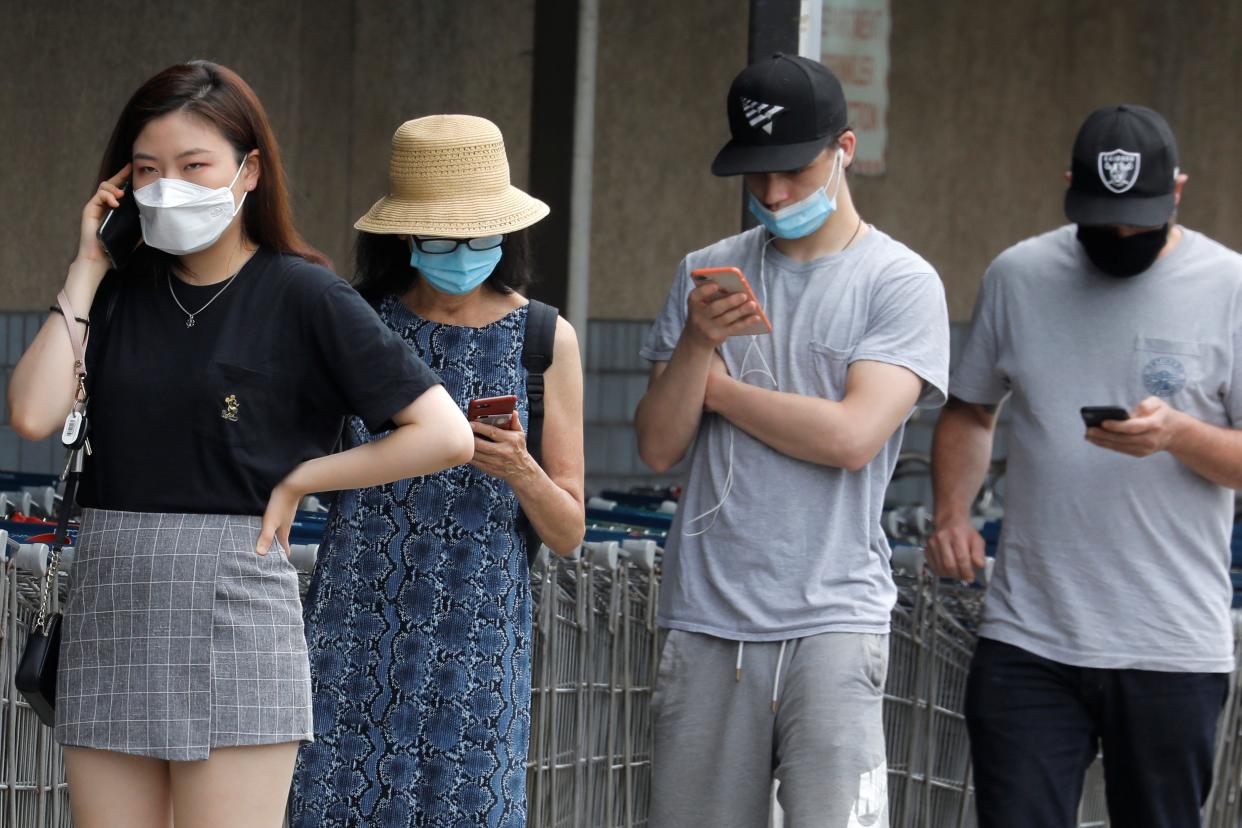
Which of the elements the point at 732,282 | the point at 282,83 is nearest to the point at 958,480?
the point at 732,282

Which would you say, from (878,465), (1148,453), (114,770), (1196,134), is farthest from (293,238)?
(1196,134)

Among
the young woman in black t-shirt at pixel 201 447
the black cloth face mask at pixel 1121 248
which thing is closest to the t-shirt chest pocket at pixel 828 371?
the black cloth face mask at pixel 1121 248

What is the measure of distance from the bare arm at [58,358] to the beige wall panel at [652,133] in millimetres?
6199

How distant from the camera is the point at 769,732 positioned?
290 centimetres

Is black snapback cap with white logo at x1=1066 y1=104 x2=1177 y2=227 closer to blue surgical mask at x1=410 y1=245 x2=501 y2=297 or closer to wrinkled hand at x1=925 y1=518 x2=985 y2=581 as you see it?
wrinkled hand at x1=925 y1=518 x2=985 y2=581

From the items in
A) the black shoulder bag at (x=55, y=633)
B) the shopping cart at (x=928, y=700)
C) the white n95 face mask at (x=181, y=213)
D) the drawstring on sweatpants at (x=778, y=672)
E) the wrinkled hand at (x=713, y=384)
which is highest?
the white n95 face mask at (x=181, y=213)

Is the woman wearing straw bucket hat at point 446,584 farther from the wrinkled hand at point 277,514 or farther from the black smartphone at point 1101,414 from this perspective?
the black smartphone at point 1101,414

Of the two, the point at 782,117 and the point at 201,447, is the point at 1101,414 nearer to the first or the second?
the point at 782,117

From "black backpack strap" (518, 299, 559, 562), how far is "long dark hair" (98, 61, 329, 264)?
44 centimetres

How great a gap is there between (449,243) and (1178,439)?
124cm

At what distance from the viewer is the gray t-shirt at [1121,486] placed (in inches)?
121

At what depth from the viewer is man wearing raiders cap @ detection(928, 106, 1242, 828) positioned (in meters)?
3.08

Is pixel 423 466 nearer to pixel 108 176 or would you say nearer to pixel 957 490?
pixel 108 176

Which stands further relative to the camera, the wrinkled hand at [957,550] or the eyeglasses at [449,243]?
the wrinkled hand at [957,550]
